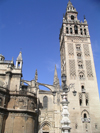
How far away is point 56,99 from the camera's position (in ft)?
108

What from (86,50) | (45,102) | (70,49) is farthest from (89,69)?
(45,102)

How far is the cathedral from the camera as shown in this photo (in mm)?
26175

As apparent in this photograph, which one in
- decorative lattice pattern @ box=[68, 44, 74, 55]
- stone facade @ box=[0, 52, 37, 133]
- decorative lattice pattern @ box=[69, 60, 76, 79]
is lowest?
stone facade @ box=[0, 52, 37, 133]

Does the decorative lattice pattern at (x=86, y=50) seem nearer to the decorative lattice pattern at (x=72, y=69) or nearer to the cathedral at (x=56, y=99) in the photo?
the cathedral at (x=56, y=99)

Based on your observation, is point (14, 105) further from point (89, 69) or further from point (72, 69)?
point (89, 69)

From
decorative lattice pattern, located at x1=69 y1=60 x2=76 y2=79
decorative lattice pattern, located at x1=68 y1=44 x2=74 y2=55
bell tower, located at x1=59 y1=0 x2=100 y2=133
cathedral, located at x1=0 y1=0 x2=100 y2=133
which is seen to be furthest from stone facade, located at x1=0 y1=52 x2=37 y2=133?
decorative lattice pattern, located at x1=68 y1=44 x2=74 y2=55

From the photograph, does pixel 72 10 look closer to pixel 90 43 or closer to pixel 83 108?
pixel 90 43

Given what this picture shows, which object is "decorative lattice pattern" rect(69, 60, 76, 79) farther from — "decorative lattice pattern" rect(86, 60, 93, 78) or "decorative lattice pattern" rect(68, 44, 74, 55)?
"decorative lattice pattern" rect(86, 60, 93, 78)

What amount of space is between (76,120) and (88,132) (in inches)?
126

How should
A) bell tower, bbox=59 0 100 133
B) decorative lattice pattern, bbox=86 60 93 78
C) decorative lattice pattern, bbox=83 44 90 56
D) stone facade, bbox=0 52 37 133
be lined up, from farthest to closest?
decorative lattice pattern, bbox=83 44 90 56, decorative lattice pattern, bbox=86 60 93 78, bell tower, bbox=59 0 100 133, stone facade, bbox=0 52 37 133

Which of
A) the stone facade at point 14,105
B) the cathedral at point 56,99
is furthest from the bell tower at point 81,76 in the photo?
the stone facade at point 14,105

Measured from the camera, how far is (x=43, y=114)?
31.6 meters

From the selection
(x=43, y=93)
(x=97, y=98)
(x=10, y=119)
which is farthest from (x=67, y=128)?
(x=43, y=93)

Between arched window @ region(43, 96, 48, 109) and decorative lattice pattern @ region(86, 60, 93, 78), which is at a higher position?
decorative lattice pattern @ region(86, 60, 93, 78)
